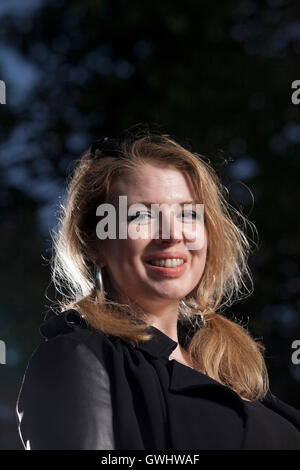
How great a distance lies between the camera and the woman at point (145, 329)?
155 centimetres

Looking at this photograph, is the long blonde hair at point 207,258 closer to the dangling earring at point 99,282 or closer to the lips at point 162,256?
the dangling earring at point 99,282

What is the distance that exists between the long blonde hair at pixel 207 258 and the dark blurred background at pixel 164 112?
2848 millimetres

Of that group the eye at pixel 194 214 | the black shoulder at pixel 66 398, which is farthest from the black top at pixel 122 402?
the eye at pixel 194 214

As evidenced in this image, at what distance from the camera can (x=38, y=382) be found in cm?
156

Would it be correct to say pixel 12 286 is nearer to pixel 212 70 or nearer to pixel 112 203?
pixel 212 70

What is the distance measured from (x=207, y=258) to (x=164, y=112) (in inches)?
126

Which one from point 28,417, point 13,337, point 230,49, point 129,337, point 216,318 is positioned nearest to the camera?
point 28,417

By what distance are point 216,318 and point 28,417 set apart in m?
0.87

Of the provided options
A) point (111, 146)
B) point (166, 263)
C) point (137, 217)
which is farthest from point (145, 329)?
point (111, 146)

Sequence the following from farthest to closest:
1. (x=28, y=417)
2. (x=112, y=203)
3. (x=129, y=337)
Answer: (x=112, y=203) → (x=129, y=337) → (x=28, y=417)

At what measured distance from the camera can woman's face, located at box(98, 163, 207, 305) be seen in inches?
71.9

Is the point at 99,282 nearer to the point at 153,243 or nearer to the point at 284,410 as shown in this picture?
the point at 153,243

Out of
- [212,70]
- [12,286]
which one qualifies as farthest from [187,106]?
[12,286]

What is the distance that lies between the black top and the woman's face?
0.13 metres
